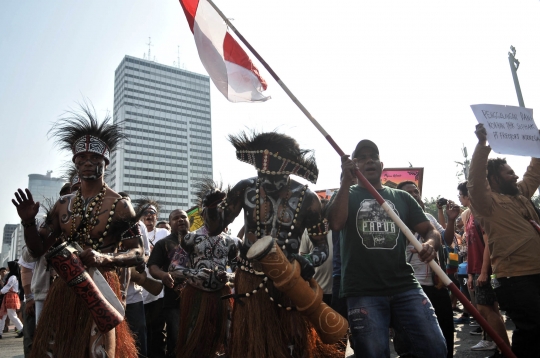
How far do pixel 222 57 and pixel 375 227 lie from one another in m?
2.48

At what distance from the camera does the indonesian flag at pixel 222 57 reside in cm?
471

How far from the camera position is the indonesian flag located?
15.4ft

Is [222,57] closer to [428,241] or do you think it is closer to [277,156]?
[277,156]

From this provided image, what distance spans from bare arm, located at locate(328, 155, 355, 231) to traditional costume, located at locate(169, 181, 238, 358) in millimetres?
1483

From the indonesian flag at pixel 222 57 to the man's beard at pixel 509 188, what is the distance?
2.73m

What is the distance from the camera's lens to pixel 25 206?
367 centimetres

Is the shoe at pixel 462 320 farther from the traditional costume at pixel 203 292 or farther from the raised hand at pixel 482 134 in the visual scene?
the raised hand at pixel 482 134

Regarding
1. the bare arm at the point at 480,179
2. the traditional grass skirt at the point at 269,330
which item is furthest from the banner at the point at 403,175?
the traditional grass skirt at the point at 269,330

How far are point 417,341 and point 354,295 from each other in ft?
1.78

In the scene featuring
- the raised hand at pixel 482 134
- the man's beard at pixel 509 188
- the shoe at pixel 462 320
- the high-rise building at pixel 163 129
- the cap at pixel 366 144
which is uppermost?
the high-rise building at pixel 163 129

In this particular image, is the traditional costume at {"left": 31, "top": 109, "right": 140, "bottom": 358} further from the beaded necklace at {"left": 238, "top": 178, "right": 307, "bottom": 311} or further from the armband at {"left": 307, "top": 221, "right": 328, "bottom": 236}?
the armband at {"left": 307, "top": 221, "right": 328, "bottom": 236}

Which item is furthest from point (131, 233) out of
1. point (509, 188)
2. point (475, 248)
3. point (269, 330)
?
point (475, 248)

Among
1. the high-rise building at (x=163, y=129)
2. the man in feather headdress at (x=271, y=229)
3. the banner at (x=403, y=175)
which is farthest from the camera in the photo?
the high-rise building at (x=163, y=129)

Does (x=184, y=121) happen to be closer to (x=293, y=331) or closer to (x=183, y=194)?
(x=183, y=194)
